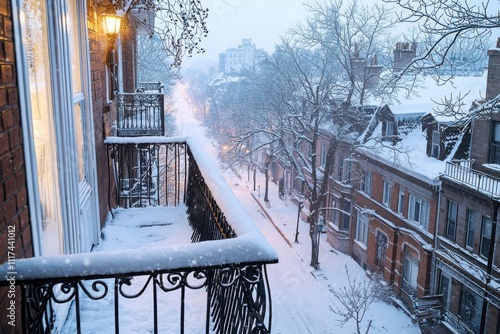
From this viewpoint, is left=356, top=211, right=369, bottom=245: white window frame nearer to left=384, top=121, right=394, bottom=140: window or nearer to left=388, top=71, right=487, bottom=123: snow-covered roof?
left=384, top=121, right=394, bottom=140: window

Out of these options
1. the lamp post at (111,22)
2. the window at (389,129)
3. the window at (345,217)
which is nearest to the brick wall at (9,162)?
the lamp post at (111,22)

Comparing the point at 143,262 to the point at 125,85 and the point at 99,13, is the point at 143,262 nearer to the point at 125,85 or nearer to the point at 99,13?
the point at 99,13

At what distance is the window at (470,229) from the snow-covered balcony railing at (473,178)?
3.25 feet

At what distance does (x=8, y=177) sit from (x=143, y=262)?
0.82m

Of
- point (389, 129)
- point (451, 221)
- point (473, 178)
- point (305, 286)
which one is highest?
point (389, 129)

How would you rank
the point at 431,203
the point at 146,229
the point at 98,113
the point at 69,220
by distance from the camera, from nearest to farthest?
the point at 69,220
the point at 146,229
the point at 98,113
the point at 431,203

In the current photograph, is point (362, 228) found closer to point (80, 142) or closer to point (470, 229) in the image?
point (470, 229)

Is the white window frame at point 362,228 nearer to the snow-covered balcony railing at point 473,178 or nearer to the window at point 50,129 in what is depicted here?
the snow-covered balcony railing at point 473,178

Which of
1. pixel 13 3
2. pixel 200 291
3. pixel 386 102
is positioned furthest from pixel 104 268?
pixel 386 102

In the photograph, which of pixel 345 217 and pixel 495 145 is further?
pixel 345 217

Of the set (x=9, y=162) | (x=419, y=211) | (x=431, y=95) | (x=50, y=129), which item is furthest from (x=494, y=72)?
(x=9, y=162)

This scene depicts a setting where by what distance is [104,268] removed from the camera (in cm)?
214

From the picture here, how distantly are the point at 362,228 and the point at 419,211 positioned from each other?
4.96m

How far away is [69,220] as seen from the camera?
375 centimetres
